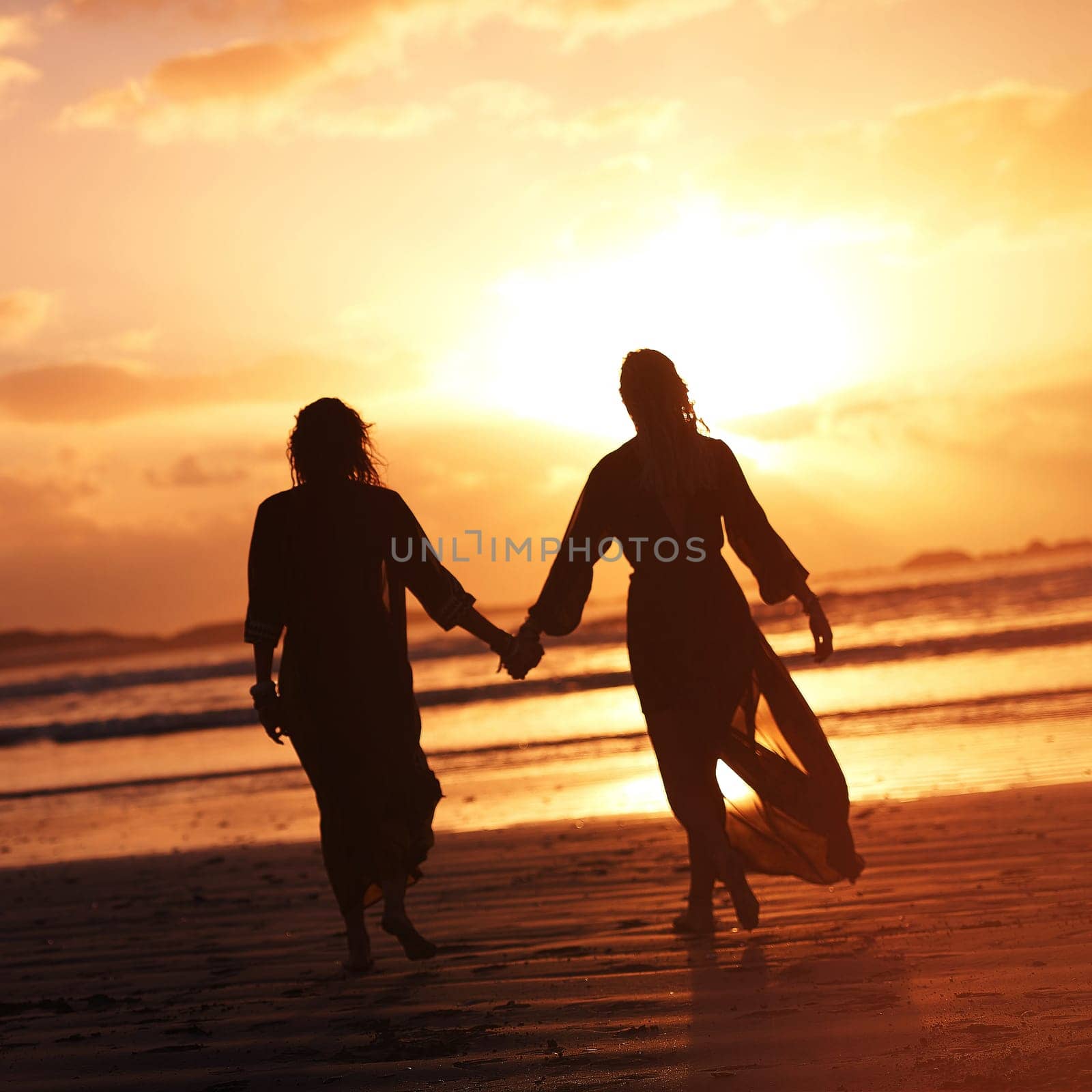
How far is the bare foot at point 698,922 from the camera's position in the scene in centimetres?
470

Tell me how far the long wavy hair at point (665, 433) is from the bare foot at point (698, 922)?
1.49 m

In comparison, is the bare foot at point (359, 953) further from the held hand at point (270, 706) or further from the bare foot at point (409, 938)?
the held hand at point (270, 706)

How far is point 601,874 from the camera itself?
20.2 ft

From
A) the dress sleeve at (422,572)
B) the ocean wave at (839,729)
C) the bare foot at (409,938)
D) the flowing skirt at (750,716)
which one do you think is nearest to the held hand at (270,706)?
the dress sleeve at (422,572)

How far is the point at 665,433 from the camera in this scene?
15.8ft

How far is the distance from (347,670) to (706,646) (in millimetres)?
1285

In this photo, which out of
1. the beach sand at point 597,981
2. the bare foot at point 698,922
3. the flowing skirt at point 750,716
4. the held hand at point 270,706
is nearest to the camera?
the beach sand at point 597,981

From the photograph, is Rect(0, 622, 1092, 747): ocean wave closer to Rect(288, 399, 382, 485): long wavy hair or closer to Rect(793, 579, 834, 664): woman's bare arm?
Rect(793, 579, 834, 664): woman's bare arm

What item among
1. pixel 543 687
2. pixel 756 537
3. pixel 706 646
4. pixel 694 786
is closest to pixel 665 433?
pixel 756 537

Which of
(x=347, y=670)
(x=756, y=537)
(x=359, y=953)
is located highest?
(x=756, y=537)

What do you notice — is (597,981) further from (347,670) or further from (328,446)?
(328,446)

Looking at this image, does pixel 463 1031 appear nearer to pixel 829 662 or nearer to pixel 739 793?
pixel 739 793

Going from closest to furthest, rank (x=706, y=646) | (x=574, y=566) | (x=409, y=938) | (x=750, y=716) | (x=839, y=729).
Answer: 1. (x=409, y=938)
2. (x=706, y=646)
3. (x=750, y=716)
4. (x=574, y=566)
5. (x=839, y=729)

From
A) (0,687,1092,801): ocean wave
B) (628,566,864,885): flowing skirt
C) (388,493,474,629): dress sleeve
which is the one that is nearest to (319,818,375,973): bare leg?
(388,493,474,629): dress sleeve
